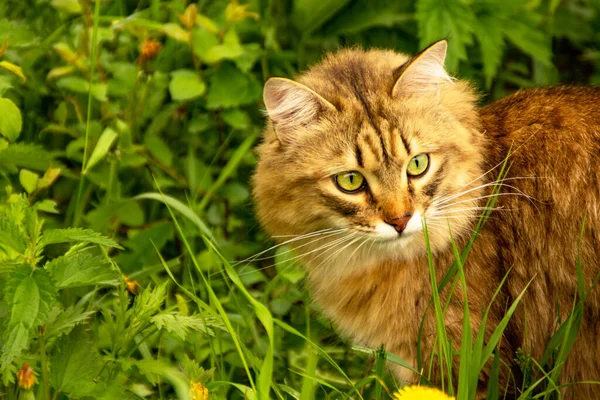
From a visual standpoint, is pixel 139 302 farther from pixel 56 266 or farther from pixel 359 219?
pixel 359 219

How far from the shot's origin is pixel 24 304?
2.10 m

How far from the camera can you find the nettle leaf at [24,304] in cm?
208

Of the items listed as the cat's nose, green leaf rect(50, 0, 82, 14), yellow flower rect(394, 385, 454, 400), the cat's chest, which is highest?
green leaf rect(50, 0, 82, 14)

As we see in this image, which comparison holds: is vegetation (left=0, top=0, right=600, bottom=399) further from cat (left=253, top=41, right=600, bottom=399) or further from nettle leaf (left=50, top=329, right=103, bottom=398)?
nettle leaf (left=50, top=329, right=103, bottom=398)

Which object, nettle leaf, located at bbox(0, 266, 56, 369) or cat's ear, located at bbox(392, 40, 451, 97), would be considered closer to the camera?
nettle leaf, located at bbox(0, 266, 56, 369)

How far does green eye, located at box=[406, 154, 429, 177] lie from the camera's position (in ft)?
8.82

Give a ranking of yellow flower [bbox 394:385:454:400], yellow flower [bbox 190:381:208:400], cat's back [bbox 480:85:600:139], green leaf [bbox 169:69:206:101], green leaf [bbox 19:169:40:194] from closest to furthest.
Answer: yellow flower [bbox 394:385:454:400]
yellow flower [bbox 190:381:208:400]
cat's back [bbox 480:85:600:139]
green leaf [bbox 19:169:40:194]
green leaf [bbox 169:69:206:101]

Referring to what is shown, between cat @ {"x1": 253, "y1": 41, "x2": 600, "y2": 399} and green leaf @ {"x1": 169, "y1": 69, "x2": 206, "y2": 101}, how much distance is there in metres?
0.66

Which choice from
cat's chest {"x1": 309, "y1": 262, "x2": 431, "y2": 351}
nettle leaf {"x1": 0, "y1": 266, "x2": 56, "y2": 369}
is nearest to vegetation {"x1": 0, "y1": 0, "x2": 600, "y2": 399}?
cat's chest {"x1": 309, "y1": 262, "x2": 431, "y2": 351}

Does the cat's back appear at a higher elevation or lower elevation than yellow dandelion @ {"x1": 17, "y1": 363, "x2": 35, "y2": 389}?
higher

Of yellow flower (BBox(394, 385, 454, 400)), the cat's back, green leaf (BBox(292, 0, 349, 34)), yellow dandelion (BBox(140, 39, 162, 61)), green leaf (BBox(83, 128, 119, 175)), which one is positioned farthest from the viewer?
green leaf (BBox(292, 0, 349, 34))

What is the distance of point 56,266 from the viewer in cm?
228

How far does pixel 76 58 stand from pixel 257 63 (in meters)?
0.82

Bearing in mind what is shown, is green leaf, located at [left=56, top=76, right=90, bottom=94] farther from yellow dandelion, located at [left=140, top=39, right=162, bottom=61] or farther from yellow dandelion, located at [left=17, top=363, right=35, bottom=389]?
yellow dandelion, located at [left=17, top=363, right=35, bottom=389]
